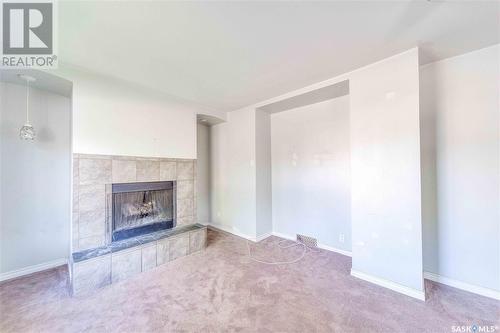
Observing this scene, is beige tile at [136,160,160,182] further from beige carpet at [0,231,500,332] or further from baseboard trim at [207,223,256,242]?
baseboard trim at [207,223,256,242]

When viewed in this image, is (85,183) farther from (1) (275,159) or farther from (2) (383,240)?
(2) (383,240)

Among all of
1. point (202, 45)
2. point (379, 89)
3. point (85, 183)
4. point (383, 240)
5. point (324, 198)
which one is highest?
point (202, 45)

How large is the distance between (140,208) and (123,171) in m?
0.64

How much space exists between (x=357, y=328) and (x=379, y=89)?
8.04ft

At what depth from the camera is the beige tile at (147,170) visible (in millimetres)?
2922

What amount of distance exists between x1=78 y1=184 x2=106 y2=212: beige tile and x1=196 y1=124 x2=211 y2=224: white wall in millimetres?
2170

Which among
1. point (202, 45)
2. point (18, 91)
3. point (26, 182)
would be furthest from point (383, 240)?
point (18, 91)

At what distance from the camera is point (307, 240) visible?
11.5 ft

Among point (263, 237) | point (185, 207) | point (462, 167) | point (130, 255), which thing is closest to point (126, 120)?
point (185, 207)

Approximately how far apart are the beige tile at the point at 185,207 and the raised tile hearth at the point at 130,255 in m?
0.25

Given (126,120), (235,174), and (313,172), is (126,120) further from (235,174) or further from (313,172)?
(313,172)

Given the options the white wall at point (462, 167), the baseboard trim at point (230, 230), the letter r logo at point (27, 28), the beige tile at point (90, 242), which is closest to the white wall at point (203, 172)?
the baseboard trim at point (230, 230)

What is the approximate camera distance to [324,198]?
3352 millimetres

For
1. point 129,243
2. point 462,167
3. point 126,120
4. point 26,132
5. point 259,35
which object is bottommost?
point 129,243
